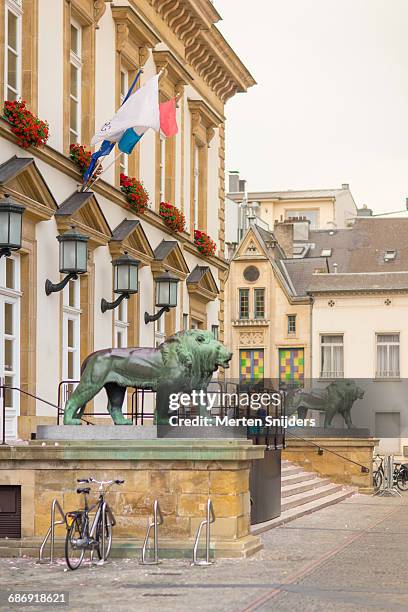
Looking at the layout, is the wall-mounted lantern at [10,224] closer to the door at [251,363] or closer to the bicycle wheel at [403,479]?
the bicycle wheel at [403,479]

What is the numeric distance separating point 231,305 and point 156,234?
1923 inches

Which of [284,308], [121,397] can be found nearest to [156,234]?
[121,397]

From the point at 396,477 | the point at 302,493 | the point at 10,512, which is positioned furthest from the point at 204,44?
the point at 10,512

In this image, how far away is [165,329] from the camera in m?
32.6

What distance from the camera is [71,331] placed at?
25.4m

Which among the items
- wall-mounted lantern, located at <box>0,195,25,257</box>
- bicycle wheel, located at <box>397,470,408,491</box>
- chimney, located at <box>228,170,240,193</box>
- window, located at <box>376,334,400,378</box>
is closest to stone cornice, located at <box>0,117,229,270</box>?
wall-mounted lantern, located at <box>0,195,25,257</box>

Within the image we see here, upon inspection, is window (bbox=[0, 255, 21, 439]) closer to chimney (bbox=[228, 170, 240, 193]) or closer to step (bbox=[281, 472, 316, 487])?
step (bbox=[281, 472, 316, 487])

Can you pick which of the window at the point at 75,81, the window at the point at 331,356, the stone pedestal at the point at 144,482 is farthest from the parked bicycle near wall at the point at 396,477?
the window at the point at 331,356

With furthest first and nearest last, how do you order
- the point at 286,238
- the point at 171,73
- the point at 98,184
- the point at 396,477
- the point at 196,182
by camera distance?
1. the point at 286,238
2. the point at 396,477
3. the point at 196,182
4. the point at 171,73
5. the point at 98,184

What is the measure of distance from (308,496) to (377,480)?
23.9 feet

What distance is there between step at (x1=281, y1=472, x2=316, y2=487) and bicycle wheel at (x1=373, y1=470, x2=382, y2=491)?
2.24 metres

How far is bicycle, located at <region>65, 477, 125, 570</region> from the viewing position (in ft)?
51.2

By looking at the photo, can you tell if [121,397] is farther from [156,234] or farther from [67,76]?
[156,234]

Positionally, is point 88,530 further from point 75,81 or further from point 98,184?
point 75,81
